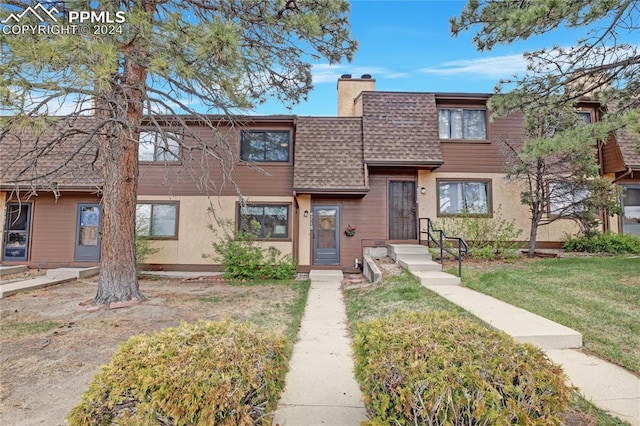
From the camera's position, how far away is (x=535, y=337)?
3.84 m

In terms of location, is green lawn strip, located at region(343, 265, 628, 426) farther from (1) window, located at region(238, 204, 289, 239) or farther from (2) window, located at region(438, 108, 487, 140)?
(2) window, located at region(438, 108, 487, 140)

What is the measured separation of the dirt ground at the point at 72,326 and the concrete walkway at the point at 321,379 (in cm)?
75

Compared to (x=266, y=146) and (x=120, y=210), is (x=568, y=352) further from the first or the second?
(x=266, y=146)

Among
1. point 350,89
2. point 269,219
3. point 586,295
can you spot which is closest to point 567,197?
point 586,295

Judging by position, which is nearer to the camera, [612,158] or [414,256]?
[414,256]

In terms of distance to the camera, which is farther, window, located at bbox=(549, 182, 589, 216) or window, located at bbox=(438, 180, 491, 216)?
window, located at bbox=(438, 180, 491, 216)

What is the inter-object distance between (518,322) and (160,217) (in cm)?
1103

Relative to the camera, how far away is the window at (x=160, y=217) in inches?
446

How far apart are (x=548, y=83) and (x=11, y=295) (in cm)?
1307

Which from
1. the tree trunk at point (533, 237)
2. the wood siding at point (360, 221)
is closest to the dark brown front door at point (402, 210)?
the wood siding at point (360, 221)

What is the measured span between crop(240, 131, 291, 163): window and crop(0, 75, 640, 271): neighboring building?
36mm

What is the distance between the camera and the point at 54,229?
11438 millimetres

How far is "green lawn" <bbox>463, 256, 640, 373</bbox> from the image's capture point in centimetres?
387
